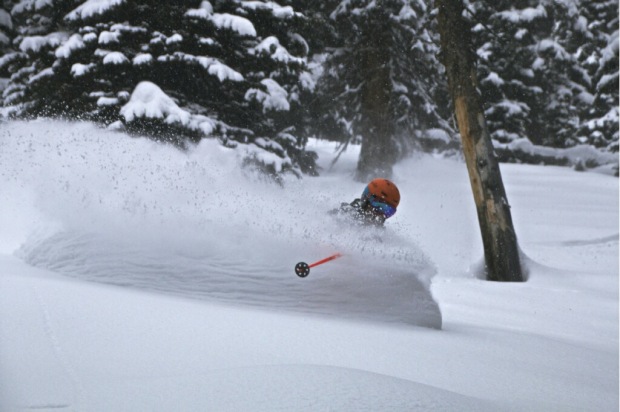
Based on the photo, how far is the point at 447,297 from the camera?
21.7ft

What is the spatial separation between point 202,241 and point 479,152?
192 inches

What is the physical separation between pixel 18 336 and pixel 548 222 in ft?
39.9

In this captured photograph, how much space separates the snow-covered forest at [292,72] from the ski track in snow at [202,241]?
465 cm

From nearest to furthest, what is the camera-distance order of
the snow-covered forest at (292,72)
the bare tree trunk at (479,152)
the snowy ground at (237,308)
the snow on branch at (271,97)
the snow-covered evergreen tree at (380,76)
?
the snowy ground at (237,308), the bare tree trunk at (479,152), the snow-covered forest at (292,72), the snow on branch at (271,97), the snow-covered evergreen tree at (380,76)

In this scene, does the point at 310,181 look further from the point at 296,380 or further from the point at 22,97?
the point at 296,380

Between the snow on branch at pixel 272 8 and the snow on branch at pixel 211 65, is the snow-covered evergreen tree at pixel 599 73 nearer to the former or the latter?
the snow on branch at pixel 272 8

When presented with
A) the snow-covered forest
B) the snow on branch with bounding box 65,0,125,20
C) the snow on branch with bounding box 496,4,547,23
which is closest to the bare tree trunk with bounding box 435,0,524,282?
the snow-covered forest

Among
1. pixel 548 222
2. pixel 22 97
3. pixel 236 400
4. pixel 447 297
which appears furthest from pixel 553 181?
pixel 236 400

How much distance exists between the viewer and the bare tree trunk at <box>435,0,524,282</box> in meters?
8.16

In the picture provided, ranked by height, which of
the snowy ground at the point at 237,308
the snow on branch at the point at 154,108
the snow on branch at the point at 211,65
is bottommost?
the snowy ground at the point at 237,308

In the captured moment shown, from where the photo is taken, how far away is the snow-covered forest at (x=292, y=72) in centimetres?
1220

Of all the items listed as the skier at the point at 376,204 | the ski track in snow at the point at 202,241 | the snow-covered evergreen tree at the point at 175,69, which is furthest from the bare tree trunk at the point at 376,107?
the ski track in snow at the point at 202,241

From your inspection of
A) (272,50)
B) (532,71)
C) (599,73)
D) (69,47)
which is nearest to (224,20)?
(272,50)

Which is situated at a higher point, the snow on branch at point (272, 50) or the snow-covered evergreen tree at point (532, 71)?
the snow-covered evergreen tree at point (532, 71)
